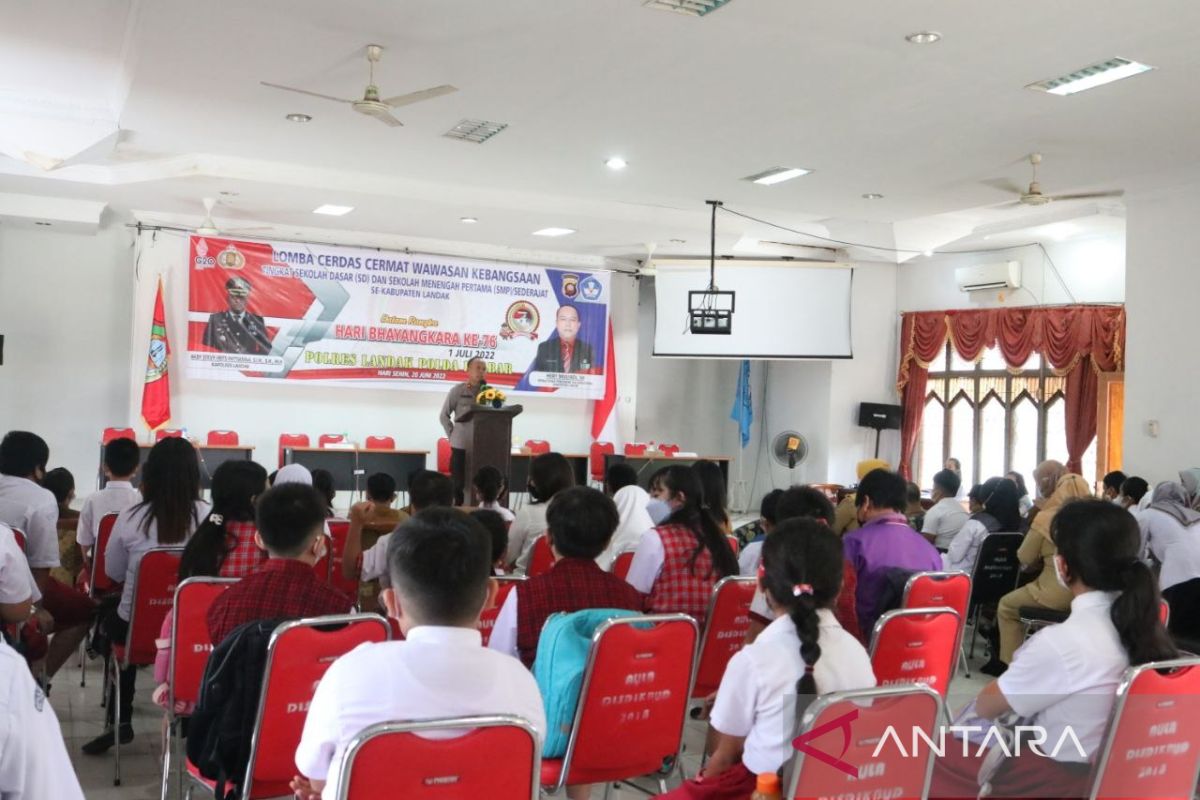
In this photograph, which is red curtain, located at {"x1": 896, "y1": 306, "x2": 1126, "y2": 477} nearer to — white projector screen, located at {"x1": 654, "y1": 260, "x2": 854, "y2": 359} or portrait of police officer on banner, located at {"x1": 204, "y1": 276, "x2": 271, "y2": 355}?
white projector screen, located at {"x1": 654, "y1": 260, "x2": 854, "y2": 359}

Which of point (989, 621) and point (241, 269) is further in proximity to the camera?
point (241, 269)

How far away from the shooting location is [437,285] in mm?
11664

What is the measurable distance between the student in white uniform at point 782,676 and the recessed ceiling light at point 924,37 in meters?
3.84

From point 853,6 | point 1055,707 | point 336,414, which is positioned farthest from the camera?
point 336,414

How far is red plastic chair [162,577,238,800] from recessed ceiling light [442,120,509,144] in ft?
16.0

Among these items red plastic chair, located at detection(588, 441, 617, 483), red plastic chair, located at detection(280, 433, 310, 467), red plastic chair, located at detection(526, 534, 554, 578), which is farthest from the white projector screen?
red plastic chair, located at detection(526, 534, 554, 578)

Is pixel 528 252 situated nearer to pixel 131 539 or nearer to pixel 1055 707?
pixel 131 539

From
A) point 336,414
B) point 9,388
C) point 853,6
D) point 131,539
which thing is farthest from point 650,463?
point 131,539

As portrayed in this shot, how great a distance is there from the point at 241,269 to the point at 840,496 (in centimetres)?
641

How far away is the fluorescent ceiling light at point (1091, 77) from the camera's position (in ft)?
18.4

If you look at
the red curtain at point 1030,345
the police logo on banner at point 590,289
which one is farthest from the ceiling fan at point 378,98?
the red curtain at point 1030,345

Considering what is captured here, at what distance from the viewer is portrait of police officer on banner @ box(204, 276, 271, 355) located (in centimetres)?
1062

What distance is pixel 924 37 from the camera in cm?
523

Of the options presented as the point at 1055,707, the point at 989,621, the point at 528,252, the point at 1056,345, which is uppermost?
the point at 528,252
